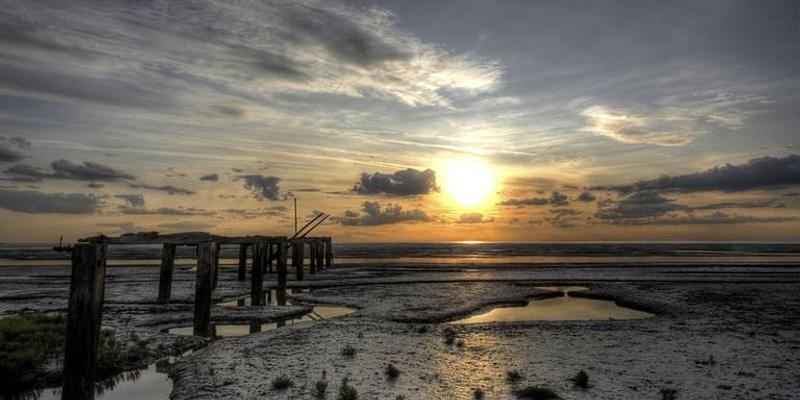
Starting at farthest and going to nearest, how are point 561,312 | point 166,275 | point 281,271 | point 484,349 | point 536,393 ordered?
1. point 281,271
2. point 166,275
3. point 561,312
4. point 484,349
5. point 536,393

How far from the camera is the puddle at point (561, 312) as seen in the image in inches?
765

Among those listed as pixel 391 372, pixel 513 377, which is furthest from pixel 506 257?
pixel 391 372

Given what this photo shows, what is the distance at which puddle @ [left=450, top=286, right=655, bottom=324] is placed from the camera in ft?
63.8

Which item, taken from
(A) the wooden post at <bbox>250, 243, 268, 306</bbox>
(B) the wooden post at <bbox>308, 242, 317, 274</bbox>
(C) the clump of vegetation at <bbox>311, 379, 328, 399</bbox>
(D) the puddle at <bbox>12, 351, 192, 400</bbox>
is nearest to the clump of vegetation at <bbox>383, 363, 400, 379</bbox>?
(C) the clump of vegetation at <bbox>311, 379, 328, 399</bbox>

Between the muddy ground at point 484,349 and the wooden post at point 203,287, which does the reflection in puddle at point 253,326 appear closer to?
the wooden post at point 203,287

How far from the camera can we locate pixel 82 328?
33.0 ft

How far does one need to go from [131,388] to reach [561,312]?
16.0 metres

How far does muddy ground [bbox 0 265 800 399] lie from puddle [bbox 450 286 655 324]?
2.87ft

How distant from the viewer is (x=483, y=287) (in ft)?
98.2

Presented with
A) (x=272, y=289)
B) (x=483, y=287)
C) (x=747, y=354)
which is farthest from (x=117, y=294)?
(x=747, y=354)

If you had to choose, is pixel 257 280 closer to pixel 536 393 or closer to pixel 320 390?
pixel 320 390

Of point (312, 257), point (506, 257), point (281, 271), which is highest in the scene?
point (281, 271)

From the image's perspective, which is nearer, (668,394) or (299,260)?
(668,394)

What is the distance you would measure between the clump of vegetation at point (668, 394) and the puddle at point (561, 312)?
29.1 feet
